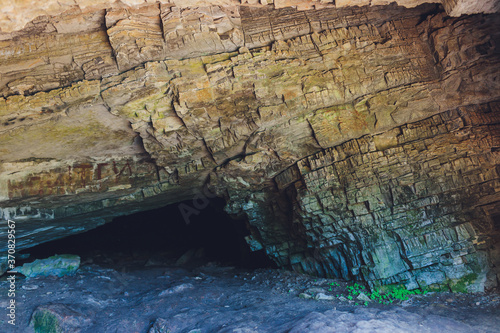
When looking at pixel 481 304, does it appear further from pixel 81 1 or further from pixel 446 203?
pixel 81 1

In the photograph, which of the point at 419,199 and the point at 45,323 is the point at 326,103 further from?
the point at 45,323

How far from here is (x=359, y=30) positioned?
7027 mm

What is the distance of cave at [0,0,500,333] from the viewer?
6.40 meters

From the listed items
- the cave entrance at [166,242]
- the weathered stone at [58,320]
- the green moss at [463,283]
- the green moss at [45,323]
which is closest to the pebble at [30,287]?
the weathered stone at [58,320]

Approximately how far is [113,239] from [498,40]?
15.7m

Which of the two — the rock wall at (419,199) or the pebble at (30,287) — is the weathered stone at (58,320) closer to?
the pebble at (30,287)

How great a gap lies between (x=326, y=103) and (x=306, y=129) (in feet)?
2.51

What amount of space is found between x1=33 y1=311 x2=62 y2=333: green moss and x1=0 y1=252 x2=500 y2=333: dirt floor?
0.08 feet

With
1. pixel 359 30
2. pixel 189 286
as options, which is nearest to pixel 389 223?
pixel 359 30

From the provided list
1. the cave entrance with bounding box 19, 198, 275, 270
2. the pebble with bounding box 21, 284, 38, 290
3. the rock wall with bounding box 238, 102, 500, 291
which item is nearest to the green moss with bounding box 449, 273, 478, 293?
the rock wall with bounding box 238, 102, 500, 291

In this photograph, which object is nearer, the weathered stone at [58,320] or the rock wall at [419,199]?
the rock wall at [419,199]

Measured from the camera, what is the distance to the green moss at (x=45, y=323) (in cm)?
670

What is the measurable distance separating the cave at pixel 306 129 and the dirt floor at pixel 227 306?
0.17ft

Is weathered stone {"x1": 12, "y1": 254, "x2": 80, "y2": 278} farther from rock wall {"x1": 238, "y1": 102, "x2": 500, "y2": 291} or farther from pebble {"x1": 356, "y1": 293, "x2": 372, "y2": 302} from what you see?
pebble {"x1": 356, "y1": 293, "x2": 372, "y2": 302}
